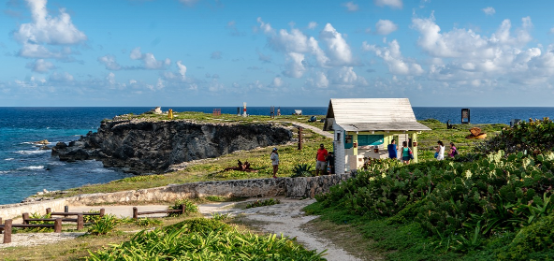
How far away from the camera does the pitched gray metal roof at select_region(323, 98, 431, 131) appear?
21.5 metres

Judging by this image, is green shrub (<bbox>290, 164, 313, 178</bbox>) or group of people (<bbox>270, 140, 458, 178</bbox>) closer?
group of people (<bbox>270, 140, 458, 178</bbox>)

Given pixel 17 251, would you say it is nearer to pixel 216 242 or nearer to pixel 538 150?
pixel 216 242

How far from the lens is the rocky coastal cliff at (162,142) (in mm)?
53188

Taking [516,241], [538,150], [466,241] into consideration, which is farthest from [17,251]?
[538,150]

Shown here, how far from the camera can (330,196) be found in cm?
1609

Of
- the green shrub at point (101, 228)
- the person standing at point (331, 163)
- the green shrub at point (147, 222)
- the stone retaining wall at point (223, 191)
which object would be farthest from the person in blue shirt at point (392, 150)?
the green shrub at point (101, 228)

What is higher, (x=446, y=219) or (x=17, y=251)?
(x=446, y=219)

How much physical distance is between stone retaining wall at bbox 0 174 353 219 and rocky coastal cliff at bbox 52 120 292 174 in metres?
26.2

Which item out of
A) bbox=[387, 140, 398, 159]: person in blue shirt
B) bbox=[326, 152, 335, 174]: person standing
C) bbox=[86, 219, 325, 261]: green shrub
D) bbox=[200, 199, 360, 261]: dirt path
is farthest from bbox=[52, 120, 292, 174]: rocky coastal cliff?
bbox=[86, 219, 325, 261]: green shrub

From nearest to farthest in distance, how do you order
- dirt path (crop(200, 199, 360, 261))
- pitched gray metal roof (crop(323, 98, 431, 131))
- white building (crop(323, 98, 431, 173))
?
1. dirt path (crop(200, 199, 360, 261))
2. white building (crop(323, 98, 431, 173))
3. pitched gray metal roof (crop(323, 98, 431, 131))

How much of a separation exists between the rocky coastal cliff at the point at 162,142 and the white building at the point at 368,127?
25581 millimetres

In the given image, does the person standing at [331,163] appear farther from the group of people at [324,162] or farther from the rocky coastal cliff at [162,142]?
the rocky coastal cliff at [162,142]

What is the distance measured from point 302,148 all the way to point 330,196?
63.8ft

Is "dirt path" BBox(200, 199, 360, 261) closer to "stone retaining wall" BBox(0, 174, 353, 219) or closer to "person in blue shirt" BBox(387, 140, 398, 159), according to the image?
"stone retaining wall" BBox(0, 174, 353, 219)
